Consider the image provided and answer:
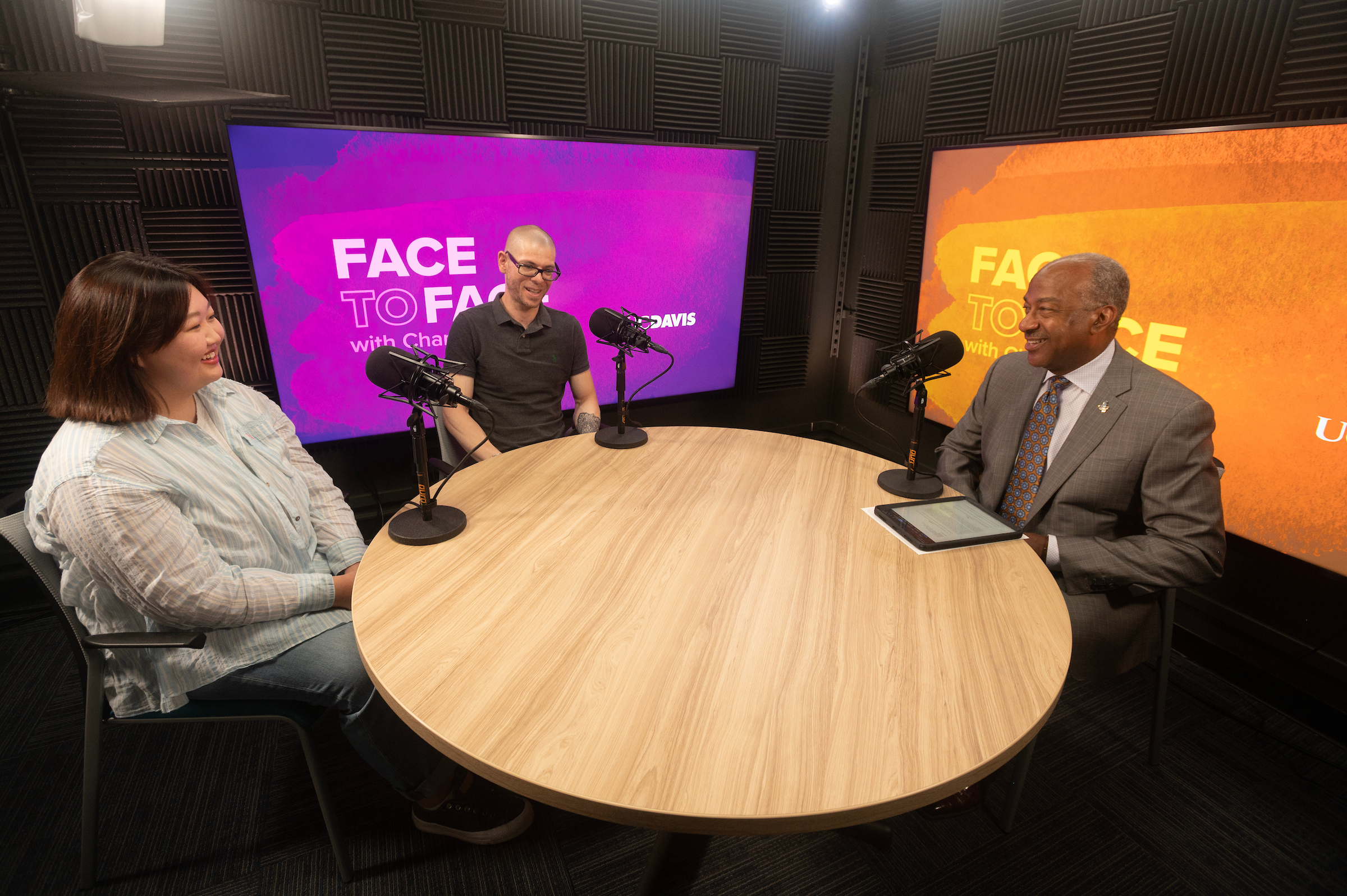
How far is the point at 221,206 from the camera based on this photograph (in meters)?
2.83

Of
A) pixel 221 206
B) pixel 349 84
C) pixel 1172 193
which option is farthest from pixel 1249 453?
pixel 221 206

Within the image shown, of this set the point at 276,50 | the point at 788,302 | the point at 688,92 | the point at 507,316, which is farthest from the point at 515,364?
the point at 788,302

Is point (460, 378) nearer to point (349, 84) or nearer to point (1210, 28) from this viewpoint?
point (349, 84)

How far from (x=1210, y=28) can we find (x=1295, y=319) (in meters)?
1.22

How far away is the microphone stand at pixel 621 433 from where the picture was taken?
2.18 metres

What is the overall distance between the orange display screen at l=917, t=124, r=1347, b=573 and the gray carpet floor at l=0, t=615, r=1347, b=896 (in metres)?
0.93

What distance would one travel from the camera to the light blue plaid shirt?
4.35 feet

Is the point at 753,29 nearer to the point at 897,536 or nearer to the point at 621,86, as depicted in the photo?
the point at 621,86

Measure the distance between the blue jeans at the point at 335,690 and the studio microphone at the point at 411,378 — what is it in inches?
25.1

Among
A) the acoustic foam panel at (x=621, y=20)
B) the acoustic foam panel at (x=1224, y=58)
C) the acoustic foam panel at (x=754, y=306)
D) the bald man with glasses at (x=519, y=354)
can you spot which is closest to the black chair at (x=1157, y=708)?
the acoustic foam panel at (x=1224, y=58)

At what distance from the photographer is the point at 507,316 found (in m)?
2.80

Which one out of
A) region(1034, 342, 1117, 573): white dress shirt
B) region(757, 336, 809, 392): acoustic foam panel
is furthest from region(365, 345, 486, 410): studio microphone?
region(757, 336, 809, 392): acoustic foam panel

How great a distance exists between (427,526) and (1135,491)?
1.96m

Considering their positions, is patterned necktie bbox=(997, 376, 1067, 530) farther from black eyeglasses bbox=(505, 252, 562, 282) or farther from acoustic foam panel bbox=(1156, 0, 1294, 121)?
black eyeglasses bbox=(505, 252, 562, 282)
